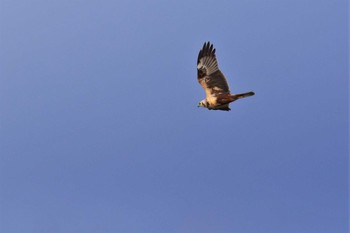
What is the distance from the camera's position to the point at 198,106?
2609cm

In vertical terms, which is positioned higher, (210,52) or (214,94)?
(210,52)


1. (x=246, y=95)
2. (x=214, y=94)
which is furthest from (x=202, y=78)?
(x=246, y=95)

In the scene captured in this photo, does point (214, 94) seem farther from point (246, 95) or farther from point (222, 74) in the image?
point (246, 95)

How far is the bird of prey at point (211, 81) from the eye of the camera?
2488 centimetres

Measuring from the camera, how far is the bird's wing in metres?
25.1

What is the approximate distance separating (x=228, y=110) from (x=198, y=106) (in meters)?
2.03

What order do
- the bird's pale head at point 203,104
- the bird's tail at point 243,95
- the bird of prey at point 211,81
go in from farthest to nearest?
the bird's pale head at point 203,104 < the bird of prey at point 211,81 < the bird's tail at point 243,95

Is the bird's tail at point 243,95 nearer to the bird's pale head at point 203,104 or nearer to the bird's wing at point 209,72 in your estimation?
the bird's wing at point 209,72

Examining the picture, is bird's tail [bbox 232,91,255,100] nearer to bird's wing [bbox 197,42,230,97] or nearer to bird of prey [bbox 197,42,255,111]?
bird of prey [bbox 197,42,255,111]

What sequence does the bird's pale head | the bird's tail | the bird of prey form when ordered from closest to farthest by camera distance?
the bird's tail, the bird of prey, the bird's pale head

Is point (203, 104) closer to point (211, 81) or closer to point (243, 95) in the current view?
point (211, 81)

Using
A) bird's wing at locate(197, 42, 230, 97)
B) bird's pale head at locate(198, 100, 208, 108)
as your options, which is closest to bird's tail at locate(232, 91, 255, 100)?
bird's wing at locate(197, 42, 230, 97)

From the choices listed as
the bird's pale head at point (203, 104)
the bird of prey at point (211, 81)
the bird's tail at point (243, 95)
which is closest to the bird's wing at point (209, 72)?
the bird of prey at point (211, 81)

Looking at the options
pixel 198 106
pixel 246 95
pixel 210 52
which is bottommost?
pixel 246 95
